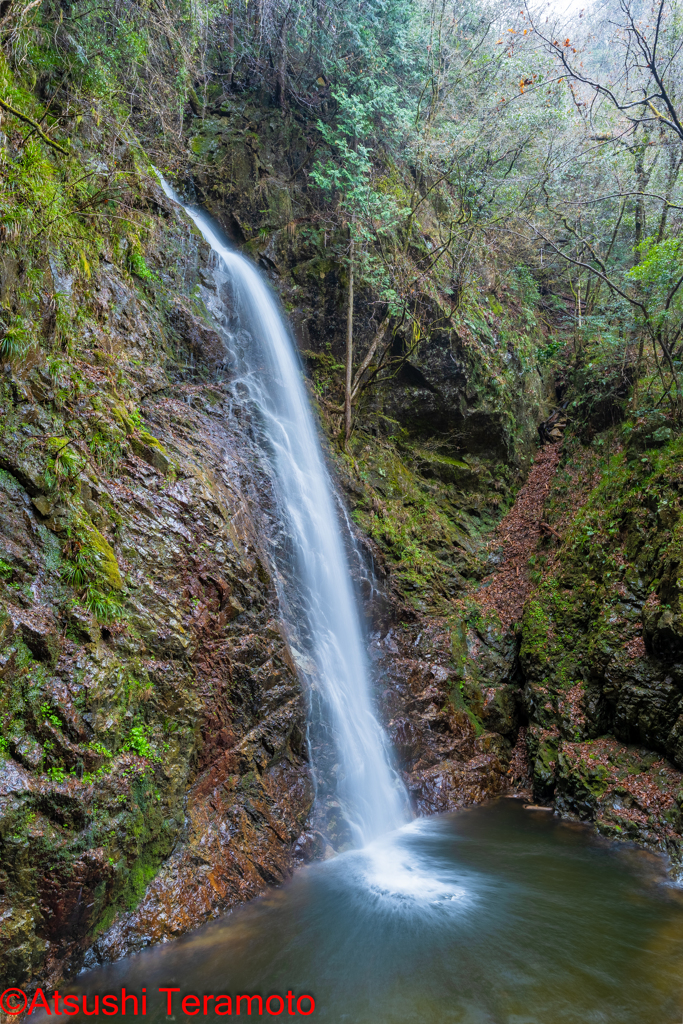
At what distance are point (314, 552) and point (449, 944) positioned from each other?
17.3 feet

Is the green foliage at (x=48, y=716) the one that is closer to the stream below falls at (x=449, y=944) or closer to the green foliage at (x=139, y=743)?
the green foliage at (x=139, y=743)

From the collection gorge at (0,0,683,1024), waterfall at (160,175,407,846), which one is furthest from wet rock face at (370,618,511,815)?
waterfall at (160,175,407,846)

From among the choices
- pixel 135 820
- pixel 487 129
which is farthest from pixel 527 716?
pixel 487 129

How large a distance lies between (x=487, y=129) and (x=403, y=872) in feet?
48.4

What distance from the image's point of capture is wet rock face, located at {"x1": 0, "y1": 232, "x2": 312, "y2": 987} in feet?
14.4

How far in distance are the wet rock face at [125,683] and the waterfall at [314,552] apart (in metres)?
0.74

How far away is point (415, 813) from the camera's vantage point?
769 centimetres

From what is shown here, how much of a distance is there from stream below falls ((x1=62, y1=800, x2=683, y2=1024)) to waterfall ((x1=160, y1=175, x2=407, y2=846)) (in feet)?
2.87

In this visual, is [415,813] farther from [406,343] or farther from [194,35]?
[194,35]

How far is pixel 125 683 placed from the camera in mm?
5168

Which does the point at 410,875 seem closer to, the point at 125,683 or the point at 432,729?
the point at 432,729

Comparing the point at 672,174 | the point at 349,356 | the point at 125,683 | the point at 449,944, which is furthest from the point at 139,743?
the point at 672,174

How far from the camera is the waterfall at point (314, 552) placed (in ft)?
24.0

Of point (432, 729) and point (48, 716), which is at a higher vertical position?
point (48, 716)
